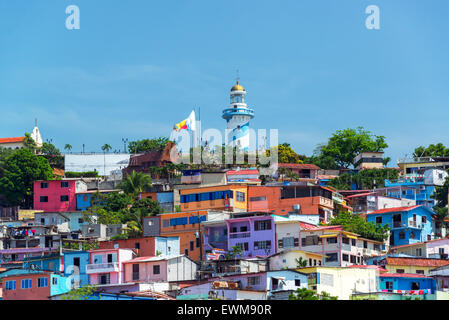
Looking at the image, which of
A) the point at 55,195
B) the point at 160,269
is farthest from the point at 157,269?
the point at 55,195

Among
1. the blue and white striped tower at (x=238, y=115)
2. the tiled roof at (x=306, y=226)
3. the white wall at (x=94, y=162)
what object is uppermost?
the blue and white striped tower at (x=238, y=115)

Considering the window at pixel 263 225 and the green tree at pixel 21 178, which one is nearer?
the window at pixel 263 225

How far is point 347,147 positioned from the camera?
295 ft

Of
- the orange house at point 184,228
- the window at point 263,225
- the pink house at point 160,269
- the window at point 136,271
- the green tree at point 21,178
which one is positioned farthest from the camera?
the green tree at point 21,178

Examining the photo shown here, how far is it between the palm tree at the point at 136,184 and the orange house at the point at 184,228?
39.1ft

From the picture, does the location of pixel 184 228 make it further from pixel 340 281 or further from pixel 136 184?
pixel 340 281

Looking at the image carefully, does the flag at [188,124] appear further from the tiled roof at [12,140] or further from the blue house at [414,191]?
the tiled roof at [12,140]

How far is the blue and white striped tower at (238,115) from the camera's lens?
100 meters

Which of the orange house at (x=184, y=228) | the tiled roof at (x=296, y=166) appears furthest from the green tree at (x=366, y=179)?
the orange house at (x=184, y=228)

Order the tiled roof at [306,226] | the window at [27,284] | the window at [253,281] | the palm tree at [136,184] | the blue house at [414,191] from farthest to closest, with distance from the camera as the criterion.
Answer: the palm tree at [136,184] < the blue house at [414,191] < the tiled roof at [306,226] < the window at [27,284] < the window at [253,281]

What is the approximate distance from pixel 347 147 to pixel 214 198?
3529 centimetres

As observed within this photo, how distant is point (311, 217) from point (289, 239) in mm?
7096

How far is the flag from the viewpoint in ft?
257
